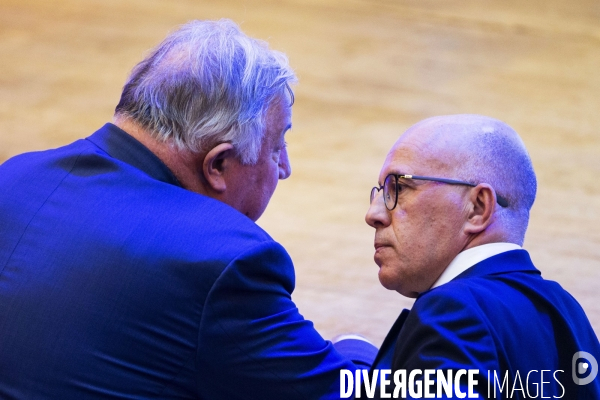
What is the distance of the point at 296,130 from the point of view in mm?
3096

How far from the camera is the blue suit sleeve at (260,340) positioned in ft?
4.13

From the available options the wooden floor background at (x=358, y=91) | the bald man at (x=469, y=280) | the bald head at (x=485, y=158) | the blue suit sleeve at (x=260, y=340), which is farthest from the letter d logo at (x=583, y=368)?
the wooden floor background at (x=358, y=91)

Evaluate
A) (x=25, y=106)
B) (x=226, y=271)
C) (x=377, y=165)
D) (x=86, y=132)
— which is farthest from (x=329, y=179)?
(x=226, y=271)

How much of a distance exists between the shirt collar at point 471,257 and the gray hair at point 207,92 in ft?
1.44

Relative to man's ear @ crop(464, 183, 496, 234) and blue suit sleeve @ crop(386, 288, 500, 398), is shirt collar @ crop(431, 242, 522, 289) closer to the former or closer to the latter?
Answer: man's ear @ crop(464, 183, 496, 234)

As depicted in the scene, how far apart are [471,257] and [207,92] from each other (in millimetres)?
572

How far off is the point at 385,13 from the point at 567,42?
2.64ft

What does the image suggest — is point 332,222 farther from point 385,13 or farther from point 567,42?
point 567,42

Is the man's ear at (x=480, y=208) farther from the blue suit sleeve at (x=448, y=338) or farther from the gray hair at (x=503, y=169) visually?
the blue suit sleeve at (x=448, y=338)

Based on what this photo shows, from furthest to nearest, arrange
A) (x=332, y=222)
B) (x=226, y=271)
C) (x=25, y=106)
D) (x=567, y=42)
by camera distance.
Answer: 1. (x=567, y=42)
2. (x=25, y=106)
3. (x=332, y=222)
4. (x=226, y=271)

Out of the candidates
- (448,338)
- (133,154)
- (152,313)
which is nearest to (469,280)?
(448,338)

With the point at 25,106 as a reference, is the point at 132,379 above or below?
below

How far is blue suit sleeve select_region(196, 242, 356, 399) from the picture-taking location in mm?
1258

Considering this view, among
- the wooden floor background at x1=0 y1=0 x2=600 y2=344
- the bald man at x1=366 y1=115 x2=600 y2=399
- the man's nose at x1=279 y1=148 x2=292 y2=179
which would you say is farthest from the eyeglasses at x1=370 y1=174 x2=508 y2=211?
the wooden floor background at x1=0 y1=0 x2=600 y2=344
